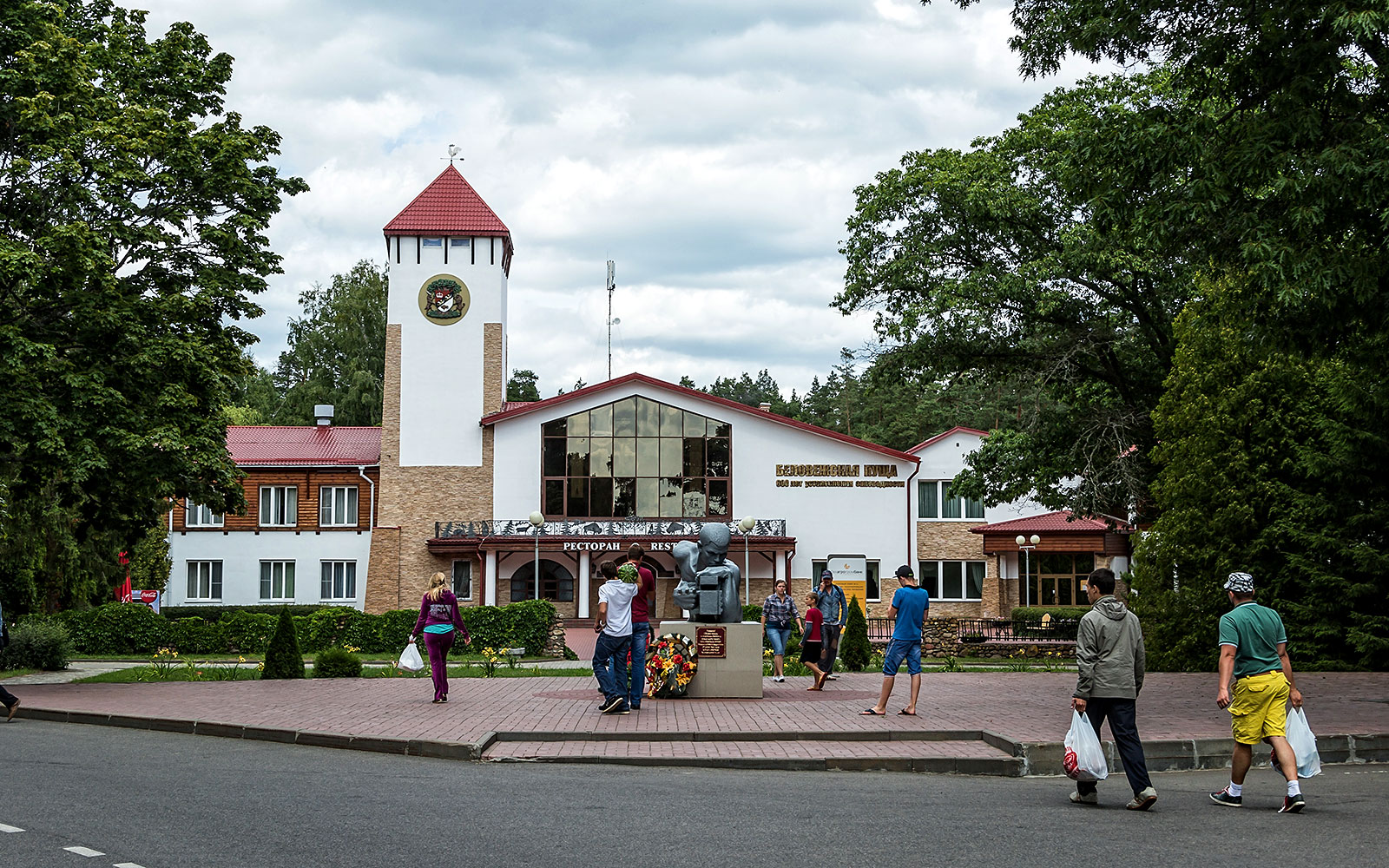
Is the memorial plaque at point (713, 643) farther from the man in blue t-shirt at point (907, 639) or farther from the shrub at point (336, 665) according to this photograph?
the shrub at point (336, 665)

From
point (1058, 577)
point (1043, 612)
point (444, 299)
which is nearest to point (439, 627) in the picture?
point (1043, 612)

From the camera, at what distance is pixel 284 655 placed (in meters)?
19.4

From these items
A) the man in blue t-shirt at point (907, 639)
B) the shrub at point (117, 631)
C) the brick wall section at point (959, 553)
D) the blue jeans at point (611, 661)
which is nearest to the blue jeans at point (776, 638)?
the man in blue t-shirt at point (907, 639)

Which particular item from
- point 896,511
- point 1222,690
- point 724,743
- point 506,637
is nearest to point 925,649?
point 506,637

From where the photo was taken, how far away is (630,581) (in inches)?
562

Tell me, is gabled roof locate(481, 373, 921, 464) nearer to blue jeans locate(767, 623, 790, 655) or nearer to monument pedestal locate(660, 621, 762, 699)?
blue jeans locate(767, 623, 790, 655)

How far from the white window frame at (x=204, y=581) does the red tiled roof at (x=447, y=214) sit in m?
14.1

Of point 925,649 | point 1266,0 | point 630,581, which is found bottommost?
point 925,649

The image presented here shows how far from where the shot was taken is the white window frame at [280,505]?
45219 millimetres

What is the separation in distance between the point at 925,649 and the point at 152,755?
20.6 m

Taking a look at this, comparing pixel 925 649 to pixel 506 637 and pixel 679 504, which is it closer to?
pixel 506 637

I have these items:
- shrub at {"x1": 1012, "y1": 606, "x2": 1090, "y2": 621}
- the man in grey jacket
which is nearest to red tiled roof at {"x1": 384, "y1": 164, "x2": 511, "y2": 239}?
shrub at {"x1": 1012, "y1": 606, "x2": 1090, "y2": 621}

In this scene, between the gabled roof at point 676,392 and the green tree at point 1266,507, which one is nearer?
the green tree at point 1266,507

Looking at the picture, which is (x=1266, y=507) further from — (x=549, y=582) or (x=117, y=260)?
(x=549, y=582)
